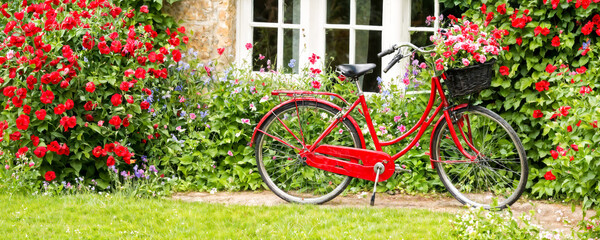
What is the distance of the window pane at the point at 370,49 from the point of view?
673 cm

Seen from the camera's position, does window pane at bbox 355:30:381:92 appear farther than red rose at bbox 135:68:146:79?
Yes

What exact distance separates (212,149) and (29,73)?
1.42 m

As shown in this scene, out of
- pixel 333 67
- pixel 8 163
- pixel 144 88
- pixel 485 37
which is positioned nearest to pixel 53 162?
pixel 8 163

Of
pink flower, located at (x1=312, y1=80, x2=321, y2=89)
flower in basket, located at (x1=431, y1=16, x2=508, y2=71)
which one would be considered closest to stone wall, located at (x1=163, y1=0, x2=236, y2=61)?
pink flower, located at (x1=312, y1=80, x2=321, y2=89)

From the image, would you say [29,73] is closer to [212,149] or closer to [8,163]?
[8,163]

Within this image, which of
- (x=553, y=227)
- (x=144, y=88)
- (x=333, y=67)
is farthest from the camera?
(x=333, y=67)

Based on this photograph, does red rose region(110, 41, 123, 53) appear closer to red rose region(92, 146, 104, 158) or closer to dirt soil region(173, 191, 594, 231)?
red rose region(92, 146, 104, 158)

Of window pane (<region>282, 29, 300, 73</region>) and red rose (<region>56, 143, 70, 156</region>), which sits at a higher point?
window pane (<region>282, 29, 300, 73</region>)

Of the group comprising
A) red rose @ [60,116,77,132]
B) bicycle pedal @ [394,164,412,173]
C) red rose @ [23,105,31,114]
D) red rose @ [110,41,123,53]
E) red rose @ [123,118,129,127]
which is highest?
red rose @ [110,41,123,53]

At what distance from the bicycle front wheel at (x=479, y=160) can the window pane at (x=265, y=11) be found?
1909mm

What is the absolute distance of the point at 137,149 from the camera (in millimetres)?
6355

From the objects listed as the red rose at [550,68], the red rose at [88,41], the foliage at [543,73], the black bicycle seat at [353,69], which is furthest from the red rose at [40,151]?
the red rose at [550,68]

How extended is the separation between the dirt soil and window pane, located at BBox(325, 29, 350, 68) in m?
1.33

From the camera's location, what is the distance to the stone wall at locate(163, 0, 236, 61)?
694 cm
